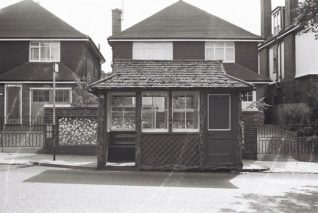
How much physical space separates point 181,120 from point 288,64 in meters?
18.7

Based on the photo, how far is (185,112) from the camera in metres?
13.9

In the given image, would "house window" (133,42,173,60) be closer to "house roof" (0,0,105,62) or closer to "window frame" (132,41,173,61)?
"window frame" (132,41,173,61)

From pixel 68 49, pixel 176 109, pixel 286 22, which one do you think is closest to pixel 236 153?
pixel 176 109

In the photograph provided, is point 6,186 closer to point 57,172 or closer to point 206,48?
point 57,172

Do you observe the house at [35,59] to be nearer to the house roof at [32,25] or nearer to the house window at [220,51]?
the house roof at [32,25]

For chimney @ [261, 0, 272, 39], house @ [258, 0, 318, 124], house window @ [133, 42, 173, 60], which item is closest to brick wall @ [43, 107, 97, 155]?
house @ [258, 0, 318, 124]

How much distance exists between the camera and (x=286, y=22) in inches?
1244

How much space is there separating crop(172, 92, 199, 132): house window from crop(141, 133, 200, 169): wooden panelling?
0.33 metres

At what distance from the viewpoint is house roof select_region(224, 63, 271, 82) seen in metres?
27.8

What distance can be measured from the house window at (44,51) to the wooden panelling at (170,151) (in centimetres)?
1735

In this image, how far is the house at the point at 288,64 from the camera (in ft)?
82.0

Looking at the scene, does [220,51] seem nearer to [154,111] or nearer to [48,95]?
[48,95]

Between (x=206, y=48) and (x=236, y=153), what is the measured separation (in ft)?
54.1

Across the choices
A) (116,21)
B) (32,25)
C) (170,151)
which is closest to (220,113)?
(170,151)
